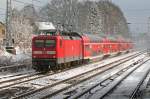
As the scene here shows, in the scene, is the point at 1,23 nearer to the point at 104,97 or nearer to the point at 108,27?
the point at 108,27

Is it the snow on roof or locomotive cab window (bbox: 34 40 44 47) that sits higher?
the snow on roof

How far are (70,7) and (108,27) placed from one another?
63627mm

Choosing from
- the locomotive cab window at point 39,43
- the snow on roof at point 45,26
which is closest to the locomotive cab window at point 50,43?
the locomotive cab window at point 39,43

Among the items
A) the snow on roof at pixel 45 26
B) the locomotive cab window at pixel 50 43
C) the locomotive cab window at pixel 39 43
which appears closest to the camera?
the locomotive cab window at pixel 50 43

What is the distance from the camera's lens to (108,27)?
388 ft

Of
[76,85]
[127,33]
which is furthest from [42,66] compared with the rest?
[127,33]

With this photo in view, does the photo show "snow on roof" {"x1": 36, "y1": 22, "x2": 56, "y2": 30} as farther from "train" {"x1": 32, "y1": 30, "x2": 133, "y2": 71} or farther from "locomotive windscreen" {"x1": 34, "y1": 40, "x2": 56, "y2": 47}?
"locomotive windscreen" {"x1": 34, "y1": 40, "x2": 56, "y2": 47}

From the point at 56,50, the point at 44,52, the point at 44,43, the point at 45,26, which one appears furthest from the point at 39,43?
the point at 45,26

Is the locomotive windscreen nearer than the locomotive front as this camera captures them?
No

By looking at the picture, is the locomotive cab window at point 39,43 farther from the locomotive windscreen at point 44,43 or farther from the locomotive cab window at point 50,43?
the locomotive cab window at point 50,43

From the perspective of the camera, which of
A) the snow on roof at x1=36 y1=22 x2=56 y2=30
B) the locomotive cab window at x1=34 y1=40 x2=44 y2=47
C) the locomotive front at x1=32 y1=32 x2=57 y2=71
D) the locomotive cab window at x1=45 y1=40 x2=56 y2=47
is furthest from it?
the snow on roof at x1=36 y1=22 x2=56 y2=30

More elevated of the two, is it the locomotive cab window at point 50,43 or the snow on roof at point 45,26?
the snow on roof at point 45,26

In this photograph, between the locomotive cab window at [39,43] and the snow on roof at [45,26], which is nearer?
the locomotive cab window at [39,43]

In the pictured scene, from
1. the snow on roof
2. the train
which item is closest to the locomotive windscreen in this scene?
the train
